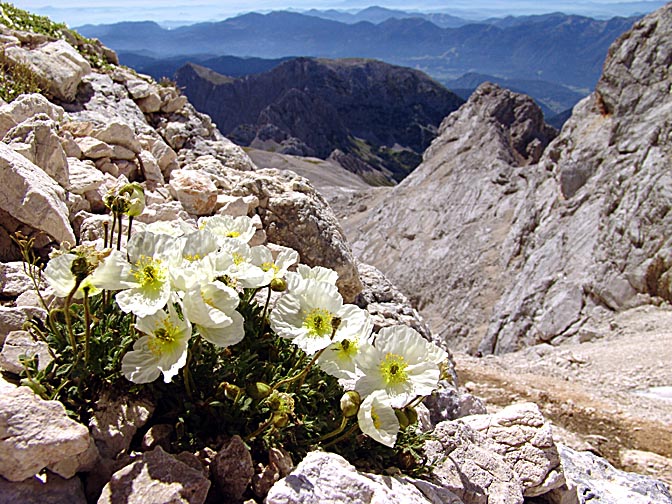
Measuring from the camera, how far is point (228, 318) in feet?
9.05

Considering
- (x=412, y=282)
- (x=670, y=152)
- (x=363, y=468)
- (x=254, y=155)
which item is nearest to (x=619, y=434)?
(x=363, y=468)

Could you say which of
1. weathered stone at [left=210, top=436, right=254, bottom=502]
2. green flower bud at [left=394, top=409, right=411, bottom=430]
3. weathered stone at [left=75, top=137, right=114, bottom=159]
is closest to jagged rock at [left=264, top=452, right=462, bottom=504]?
weathered stone at [left=210, top=436, right=254, bottom=502]

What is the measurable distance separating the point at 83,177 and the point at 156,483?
4719 mm

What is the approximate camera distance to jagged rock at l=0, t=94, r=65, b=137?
6621mm

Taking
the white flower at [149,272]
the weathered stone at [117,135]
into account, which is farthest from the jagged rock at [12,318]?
the weathered stone at [117,135]

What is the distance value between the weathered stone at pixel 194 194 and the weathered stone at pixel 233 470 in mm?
4685

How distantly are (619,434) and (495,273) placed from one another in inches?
1254

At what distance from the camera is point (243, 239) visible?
3.73 metres

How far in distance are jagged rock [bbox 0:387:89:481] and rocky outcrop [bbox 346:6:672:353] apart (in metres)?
24.0

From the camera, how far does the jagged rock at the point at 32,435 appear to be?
104 inches

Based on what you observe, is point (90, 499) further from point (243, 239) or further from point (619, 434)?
point (619, 434)

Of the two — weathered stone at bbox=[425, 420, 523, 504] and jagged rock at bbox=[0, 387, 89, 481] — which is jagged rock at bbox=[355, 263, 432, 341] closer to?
weathered stone at bbox=[425, 420, 523, 504]

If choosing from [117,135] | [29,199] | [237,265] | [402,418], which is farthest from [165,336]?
[117,135]

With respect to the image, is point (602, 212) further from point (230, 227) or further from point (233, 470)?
point (233, 470)
